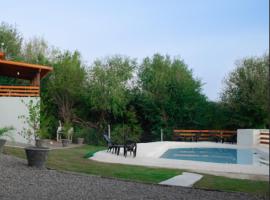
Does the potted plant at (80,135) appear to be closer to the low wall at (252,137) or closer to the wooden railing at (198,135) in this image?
the wooden railing at (198,135)

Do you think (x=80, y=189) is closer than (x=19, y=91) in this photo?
Yes

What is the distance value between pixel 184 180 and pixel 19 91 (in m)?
11.3

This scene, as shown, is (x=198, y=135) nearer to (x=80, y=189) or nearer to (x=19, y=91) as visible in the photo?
(x=19, y=91)

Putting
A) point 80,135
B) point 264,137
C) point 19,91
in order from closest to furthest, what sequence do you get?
point 264,137, point 19,91, point 80,135

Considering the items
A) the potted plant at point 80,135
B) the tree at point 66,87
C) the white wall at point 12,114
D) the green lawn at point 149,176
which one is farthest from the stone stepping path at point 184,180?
the tree at point 66,87

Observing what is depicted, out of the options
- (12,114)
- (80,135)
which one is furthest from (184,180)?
(80,135)

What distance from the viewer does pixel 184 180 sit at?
7.64 m

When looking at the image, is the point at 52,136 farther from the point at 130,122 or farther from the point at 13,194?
the point at 13,194

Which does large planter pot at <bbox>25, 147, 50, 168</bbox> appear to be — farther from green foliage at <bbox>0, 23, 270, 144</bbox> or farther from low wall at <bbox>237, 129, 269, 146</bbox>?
green foliage at <bbox>0, 23, 270, 144</bbox>

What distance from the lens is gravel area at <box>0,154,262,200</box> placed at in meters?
5.72

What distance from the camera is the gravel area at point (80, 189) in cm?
572

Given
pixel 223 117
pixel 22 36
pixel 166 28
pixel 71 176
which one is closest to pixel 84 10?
pixel 166 28

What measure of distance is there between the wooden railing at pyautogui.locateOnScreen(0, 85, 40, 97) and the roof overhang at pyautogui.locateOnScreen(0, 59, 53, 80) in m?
1.07

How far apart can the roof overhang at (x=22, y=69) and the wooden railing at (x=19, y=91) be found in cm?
107
